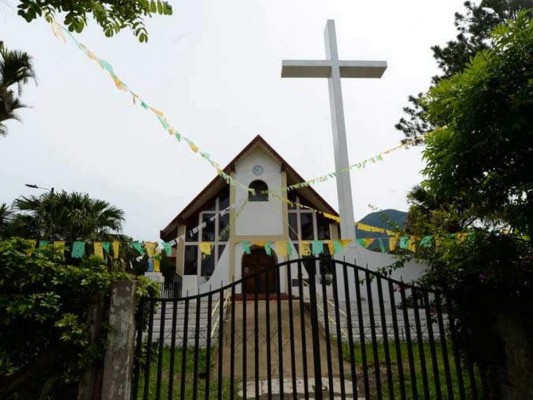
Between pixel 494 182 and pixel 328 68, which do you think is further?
pixel 328 68

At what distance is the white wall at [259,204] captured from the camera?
1445 centimetres

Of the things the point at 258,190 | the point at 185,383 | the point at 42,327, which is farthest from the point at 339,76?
the point at 42,327

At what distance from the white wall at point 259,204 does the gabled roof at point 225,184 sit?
0.30 m

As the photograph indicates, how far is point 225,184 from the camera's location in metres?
15.6

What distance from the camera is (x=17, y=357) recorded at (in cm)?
343

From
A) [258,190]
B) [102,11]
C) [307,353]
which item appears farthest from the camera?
[258,190]

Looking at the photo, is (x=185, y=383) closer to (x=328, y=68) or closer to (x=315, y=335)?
(x=315, y=335)

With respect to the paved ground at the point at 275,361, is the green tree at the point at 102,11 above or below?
above

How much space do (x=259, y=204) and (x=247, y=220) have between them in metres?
0.85

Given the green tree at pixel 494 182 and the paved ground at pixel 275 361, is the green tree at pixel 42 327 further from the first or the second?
the green tree at pixel 494 182

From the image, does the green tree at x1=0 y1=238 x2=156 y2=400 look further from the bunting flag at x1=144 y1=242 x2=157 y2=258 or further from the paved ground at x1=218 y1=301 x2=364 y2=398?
the bunting flag at x1=144 y1=242 x2=157 y2=258

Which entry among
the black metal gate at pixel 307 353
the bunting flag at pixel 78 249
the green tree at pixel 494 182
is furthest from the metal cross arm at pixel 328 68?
the green tree at pixel 494 182

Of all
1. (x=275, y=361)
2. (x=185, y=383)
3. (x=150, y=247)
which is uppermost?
(x=150, y=247)

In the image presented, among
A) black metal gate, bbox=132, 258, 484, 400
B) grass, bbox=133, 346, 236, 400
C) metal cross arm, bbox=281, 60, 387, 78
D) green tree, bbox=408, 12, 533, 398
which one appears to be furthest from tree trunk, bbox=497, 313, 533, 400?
metal cross arm, bbox=281, 60, 387, 78
